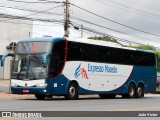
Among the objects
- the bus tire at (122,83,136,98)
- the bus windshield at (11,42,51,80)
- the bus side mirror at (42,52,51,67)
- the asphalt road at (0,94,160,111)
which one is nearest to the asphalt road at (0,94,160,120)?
the asphalt road at (0,94,160,111)

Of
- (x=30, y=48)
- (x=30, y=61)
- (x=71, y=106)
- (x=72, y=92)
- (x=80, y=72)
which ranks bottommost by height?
(x=71, y=106)

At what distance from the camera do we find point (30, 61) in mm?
26344

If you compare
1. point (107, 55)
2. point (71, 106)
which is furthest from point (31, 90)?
point (107, 55)

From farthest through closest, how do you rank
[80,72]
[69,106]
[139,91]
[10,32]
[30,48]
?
[10,32] → [139,91] → [80,72] → [30,48] → [69,106]

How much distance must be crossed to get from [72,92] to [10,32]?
40242 mm

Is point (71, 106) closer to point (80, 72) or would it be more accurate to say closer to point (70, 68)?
point (70, 68)

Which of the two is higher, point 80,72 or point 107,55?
point 107,55

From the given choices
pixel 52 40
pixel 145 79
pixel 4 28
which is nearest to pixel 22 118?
pixel 52 40

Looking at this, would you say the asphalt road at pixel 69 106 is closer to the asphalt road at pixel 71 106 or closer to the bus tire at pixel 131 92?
the asphalt road at pixel 71 106

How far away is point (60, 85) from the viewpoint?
26641mm

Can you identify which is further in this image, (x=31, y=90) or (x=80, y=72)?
(x=80, y=72)

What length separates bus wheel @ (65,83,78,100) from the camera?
1073 inches

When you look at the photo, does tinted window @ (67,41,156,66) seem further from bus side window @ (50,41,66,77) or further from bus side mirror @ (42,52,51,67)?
bus side mirror @ (42,52,51,67)

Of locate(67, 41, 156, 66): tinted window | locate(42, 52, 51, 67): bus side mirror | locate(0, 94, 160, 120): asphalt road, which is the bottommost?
locate(0, 94, 160, 120): asphalt road
